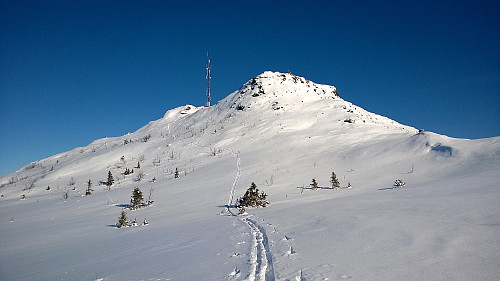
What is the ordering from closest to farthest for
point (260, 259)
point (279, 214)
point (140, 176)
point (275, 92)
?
point (260, 259)
point (279, 214)
point (140, 176)
point (275, 92)

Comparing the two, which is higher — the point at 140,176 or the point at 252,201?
the point at 140,176

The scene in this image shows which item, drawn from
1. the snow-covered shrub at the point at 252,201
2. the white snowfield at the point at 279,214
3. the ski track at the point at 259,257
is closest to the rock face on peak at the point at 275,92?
the white snowfield at the point at 279,214

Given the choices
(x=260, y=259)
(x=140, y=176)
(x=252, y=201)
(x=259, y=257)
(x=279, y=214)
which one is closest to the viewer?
(x=260, y=259)

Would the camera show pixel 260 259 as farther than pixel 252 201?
No

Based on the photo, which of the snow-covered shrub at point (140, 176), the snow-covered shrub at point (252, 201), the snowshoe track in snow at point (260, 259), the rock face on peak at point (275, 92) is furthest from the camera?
the rock face on peak at point (275, 92)

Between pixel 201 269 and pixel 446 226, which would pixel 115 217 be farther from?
pixel 446 226

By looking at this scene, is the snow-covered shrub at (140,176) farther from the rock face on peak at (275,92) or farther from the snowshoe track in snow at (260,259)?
the rock face on peak at (275,92)

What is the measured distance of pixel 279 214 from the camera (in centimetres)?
796

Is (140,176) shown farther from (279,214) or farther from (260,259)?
(260,259)

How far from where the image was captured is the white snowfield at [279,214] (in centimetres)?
384

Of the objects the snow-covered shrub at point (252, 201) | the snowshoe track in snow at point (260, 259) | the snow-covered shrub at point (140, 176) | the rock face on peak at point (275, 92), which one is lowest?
the snowshoe track in snow at point (260, 259)

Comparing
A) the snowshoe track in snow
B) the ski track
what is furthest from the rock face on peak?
the snowshoe track in snow

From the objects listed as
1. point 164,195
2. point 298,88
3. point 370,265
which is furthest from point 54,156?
point 370,265


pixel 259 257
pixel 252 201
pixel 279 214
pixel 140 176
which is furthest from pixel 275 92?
pixel 259 257
